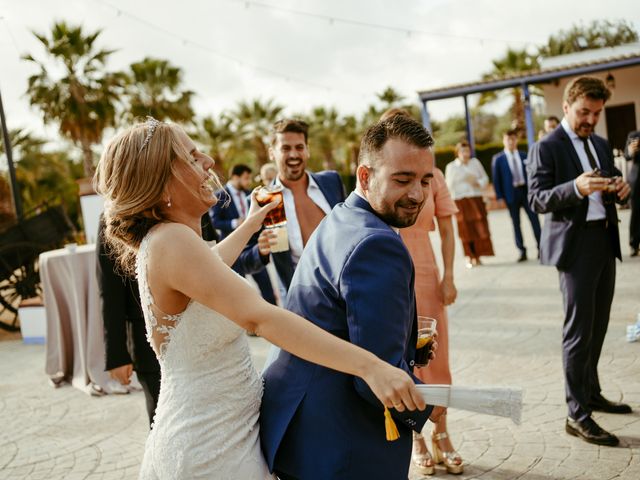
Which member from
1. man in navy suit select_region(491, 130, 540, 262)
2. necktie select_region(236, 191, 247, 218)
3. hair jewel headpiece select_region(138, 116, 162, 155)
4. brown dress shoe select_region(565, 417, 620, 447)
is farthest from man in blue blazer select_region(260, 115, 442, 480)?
man in navy suit select_region(491, 130, 540, 262)

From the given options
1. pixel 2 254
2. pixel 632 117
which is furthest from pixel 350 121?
pixel 2 254

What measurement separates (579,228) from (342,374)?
8.58 ft

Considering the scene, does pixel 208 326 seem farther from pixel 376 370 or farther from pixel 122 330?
pixel 122 330

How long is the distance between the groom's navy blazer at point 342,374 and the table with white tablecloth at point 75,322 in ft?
15.4

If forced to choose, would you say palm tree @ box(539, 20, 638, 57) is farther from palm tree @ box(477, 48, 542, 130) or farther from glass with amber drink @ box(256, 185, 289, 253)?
glass with amber drink @ box(256, 185, 289, 253)

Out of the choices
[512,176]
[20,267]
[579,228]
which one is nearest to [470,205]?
[512,176]

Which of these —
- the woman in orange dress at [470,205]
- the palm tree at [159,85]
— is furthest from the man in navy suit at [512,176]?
the palm tree at [159,85]

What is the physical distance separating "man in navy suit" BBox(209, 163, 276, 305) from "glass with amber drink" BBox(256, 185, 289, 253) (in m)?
2.82

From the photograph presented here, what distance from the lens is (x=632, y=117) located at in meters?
21.9

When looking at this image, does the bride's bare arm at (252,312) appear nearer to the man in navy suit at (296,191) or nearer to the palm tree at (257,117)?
the man in navy suit at (296,191)

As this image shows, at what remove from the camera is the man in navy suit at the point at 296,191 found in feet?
13.4

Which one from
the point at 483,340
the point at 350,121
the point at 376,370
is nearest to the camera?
the point at 376,370

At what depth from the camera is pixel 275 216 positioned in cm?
337

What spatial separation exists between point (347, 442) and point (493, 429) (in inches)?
108
